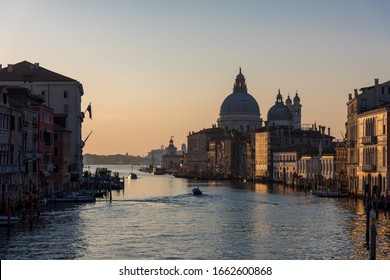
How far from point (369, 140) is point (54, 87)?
2748cm

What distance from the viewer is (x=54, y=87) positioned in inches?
2581

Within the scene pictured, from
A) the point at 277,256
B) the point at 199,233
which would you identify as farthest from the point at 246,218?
the point at 277,256

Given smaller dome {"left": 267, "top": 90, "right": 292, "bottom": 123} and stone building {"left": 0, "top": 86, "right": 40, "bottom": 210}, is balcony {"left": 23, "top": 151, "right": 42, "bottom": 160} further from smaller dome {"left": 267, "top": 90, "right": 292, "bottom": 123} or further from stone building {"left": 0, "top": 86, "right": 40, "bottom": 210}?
smaller dome {"left": 267, "top": 90, "right": 292, "bottom": 123}

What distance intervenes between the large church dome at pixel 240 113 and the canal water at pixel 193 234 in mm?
106688

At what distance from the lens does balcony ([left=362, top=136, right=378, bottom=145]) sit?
4781 cm

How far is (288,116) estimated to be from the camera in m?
129

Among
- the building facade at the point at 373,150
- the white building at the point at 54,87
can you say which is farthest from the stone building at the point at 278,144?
the building facade at the point at 373,150

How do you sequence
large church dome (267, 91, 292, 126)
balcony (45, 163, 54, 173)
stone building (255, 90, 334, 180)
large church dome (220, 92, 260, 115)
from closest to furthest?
balcony (45, 163, 54, 173), stone building (255, 90, 334, 180), large church dome (267, 91, 292, 126), large church dome (220, 92, 260, 115)

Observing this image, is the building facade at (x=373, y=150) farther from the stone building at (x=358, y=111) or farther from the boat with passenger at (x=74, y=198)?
the boat with passenger at (x=74, y=198)

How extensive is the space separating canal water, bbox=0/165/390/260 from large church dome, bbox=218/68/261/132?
10669cm

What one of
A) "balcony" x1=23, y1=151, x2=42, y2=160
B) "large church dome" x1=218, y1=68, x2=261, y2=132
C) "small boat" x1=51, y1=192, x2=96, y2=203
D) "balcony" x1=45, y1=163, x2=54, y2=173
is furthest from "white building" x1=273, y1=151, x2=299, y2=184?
"large church dome" x1=218, y1=68, x2=261, y2=132

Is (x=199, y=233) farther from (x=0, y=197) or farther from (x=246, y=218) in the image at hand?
(x=0, y=197)

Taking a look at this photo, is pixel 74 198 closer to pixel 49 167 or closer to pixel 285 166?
pixel 49 167

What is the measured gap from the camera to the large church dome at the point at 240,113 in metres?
151
